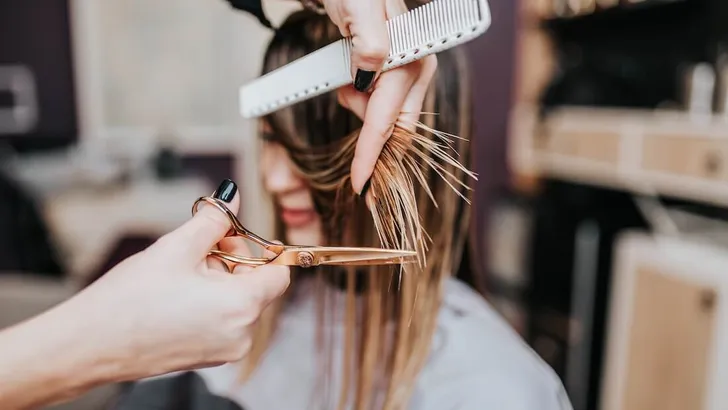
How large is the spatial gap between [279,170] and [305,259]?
0.19 metres

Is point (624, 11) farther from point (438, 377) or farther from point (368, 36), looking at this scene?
point (368, 36)

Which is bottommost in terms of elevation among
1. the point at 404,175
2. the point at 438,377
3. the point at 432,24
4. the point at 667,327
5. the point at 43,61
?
the point at 667,327

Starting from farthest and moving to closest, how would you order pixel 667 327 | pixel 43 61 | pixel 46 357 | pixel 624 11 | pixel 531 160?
pixel 43 61, pixel 531 160, pixel 624 11, pixel 667 327, pixel 46 357

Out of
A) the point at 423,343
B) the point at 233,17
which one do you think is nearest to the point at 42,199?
the point at 233,17

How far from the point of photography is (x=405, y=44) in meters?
0.41

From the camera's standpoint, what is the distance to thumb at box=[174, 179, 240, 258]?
1.23 feet

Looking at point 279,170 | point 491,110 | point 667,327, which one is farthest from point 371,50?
point 491,110

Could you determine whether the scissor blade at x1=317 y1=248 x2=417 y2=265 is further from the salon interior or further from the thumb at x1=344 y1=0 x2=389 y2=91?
the salon interior

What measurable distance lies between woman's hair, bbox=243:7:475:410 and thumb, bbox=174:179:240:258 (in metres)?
0.10

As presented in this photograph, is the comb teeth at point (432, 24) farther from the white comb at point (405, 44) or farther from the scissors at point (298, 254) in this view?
the scissors at point (298, 254)

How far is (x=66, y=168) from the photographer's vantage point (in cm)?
239

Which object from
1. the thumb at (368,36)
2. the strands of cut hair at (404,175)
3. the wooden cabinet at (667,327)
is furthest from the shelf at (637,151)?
the thumb at (368,36)

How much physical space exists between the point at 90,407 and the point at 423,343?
76 cm

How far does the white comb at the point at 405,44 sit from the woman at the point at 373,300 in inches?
1.1
